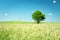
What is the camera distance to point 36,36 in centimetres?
720

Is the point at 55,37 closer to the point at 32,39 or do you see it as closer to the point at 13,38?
the point at 32,39

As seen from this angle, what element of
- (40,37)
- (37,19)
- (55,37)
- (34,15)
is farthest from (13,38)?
(34,15)

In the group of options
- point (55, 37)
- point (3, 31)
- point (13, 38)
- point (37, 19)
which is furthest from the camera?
point (37, 19)

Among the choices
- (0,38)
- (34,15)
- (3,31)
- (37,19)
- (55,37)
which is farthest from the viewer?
(34,15)

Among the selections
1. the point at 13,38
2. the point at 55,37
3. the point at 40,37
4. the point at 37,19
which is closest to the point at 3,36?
the point at 13,38

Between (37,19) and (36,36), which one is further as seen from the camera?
(37,19)

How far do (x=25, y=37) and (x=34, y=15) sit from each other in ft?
208

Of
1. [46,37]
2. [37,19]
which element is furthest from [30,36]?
[37,19]

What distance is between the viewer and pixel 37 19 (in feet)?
217

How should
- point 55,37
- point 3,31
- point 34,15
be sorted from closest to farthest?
1. point 55,37
2. point 3,31
3. point 34,15

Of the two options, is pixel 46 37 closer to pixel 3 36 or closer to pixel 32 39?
pixel 32 39

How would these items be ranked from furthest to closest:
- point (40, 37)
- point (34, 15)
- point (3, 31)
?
point (34, 15), point (3, 31), point (40, 37)

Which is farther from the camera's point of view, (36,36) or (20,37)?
(20,37)

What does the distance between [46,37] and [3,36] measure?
3.09 metres
